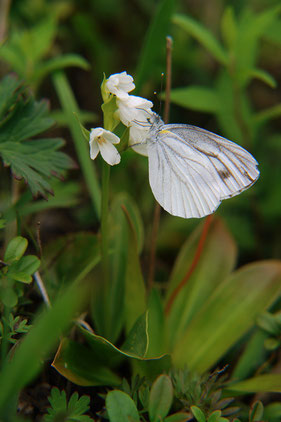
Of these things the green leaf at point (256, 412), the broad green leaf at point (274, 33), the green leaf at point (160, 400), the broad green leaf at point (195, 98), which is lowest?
the green leaf at point (256, 412)

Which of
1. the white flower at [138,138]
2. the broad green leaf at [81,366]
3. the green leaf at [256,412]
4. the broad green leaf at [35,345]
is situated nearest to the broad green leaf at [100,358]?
the broad green leaf at [81,366]

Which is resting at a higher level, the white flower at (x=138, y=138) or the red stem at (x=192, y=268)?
the white flower at (x=138, y=138)

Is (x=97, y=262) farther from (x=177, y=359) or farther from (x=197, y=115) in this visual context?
(x=197, y=115)

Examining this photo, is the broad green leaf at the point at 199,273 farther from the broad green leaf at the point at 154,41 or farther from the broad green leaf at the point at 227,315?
the broad green leaf at the point at 154,41

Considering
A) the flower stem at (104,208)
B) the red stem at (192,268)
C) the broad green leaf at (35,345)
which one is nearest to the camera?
the broad green leaf at (35,345)

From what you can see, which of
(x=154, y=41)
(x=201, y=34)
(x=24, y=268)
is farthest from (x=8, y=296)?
(x=201, y=34)

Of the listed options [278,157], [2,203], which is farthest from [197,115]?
[2,203]

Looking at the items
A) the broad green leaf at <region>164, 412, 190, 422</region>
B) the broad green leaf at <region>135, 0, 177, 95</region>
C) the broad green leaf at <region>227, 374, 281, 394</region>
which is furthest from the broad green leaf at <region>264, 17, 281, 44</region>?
the broad green leaf at <region>164, 412, 190, 422</region>
